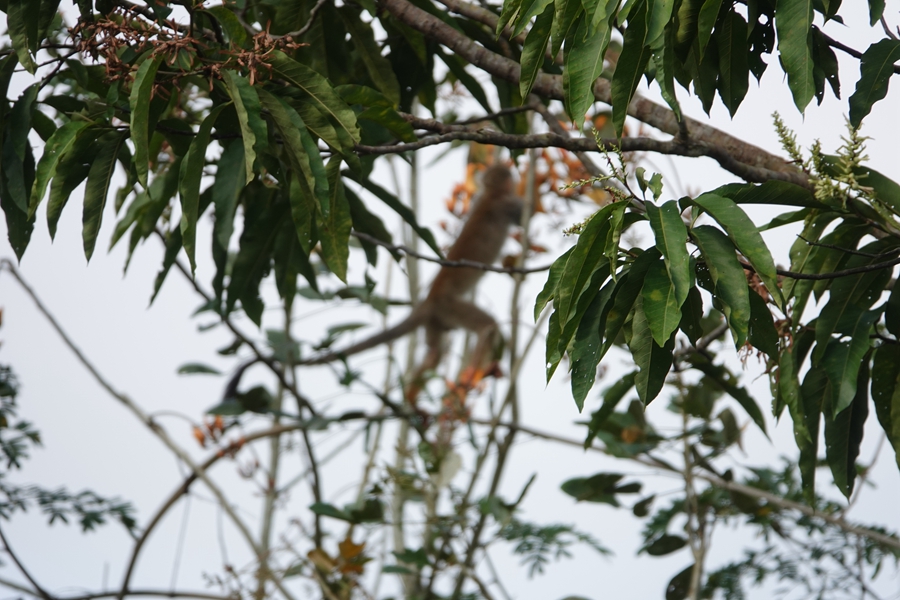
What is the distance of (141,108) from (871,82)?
0.73 meters

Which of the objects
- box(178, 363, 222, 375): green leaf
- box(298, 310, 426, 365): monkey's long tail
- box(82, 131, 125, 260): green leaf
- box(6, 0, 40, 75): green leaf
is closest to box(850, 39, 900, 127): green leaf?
box(82, 131, 125, 260): green leaf

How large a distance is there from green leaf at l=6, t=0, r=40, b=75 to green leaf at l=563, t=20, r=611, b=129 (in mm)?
605

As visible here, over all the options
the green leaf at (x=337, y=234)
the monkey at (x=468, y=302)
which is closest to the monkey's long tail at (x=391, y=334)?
the monkey at (x=468, y=302)

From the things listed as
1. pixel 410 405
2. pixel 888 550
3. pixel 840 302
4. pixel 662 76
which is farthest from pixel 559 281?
pixel 888 550

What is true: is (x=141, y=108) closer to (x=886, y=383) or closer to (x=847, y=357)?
(x=847, y=357)

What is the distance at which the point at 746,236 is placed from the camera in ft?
2.22

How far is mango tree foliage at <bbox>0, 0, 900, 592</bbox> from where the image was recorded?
708mm

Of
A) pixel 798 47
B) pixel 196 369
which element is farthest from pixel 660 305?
pixel 196 369

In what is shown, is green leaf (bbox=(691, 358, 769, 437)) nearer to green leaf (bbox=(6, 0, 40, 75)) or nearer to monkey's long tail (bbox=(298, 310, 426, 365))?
green leaf (bbox=(6, 0, 40, 75))

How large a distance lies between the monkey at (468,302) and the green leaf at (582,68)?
4.02 feet

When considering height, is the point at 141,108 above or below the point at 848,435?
above

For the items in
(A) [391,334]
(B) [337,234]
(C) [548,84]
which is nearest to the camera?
(B) [337,234]

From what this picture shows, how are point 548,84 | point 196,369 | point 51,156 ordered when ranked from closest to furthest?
point 51,156, point 548,84, point 196,369

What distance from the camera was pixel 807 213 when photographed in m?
0.89
